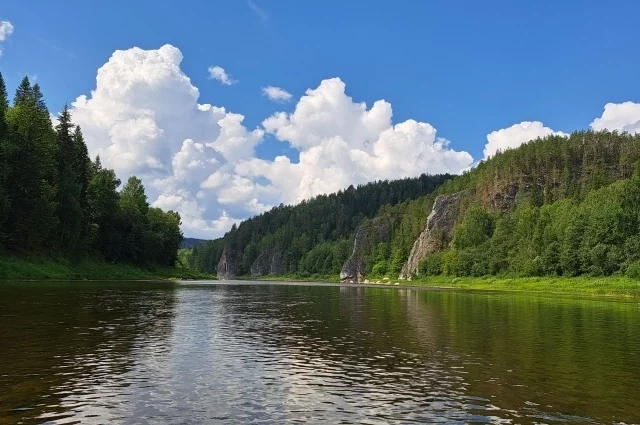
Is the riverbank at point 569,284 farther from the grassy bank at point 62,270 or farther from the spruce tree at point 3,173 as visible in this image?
the spruce tree at point 3,173

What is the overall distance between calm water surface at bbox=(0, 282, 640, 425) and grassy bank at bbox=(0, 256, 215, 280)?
155ft

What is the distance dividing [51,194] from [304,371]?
83920 millimetres

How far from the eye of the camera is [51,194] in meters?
92.6

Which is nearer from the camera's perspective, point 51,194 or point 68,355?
point 68,355

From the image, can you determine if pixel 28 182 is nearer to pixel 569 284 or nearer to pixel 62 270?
→ pixel 62 270

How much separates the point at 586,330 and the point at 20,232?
83.0 metres

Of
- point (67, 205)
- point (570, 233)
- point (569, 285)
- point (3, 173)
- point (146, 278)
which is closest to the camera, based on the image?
point (3, 173)

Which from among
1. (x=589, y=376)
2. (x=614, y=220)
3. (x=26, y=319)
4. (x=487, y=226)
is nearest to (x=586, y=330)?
(x=589, y=376)

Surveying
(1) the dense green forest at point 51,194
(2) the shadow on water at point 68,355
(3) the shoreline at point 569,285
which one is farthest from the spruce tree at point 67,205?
(3) the shoreline at point 569,285

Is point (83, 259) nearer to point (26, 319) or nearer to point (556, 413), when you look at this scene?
point (26, 319)

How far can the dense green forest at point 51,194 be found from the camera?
3460 inches

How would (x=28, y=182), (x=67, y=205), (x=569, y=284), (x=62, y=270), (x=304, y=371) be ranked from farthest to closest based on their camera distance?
(x=569, y=284), (x=67, y=205), (x=62, y=270), (x=28, y=182), (x=304, y=371)

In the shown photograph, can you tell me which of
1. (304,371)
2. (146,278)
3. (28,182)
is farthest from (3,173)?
(304,371)

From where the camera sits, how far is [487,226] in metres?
198
